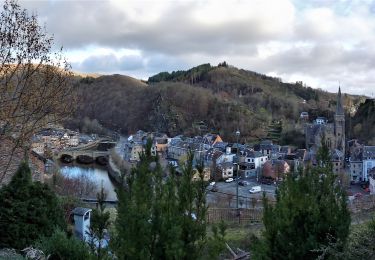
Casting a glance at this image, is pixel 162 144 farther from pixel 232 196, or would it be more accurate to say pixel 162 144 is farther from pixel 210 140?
pixel 232 196

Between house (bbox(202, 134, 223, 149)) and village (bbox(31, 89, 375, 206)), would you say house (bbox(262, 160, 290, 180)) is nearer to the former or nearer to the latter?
village (bbox(31, 89, 375, 206))

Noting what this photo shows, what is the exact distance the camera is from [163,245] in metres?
4.09

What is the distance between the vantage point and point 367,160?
34969 millimetres

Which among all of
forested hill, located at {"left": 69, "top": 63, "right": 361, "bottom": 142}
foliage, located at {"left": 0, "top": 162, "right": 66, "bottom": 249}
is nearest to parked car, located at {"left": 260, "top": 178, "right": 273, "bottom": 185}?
forested hill, located at {"left": 69, "top": 63, "right": 361, "bottom": 142}

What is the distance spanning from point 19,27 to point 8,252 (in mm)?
3801

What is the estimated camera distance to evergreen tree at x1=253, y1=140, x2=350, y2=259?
5523mm

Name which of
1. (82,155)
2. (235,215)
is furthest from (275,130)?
(235,215)

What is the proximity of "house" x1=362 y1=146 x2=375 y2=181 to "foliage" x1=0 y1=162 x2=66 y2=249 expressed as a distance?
3264cm

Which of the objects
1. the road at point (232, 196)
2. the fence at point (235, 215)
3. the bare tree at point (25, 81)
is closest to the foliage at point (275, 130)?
the road at point (232, 196)

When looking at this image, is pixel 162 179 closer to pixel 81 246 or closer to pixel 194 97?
pixel 81 246

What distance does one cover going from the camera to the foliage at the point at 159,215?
401 centimetres

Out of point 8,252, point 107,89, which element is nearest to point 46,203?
point 8,252

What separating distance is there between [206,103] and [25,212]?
230 feet

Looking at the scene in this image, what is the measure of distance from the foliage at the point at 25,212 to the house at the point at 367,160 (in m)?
32.6
